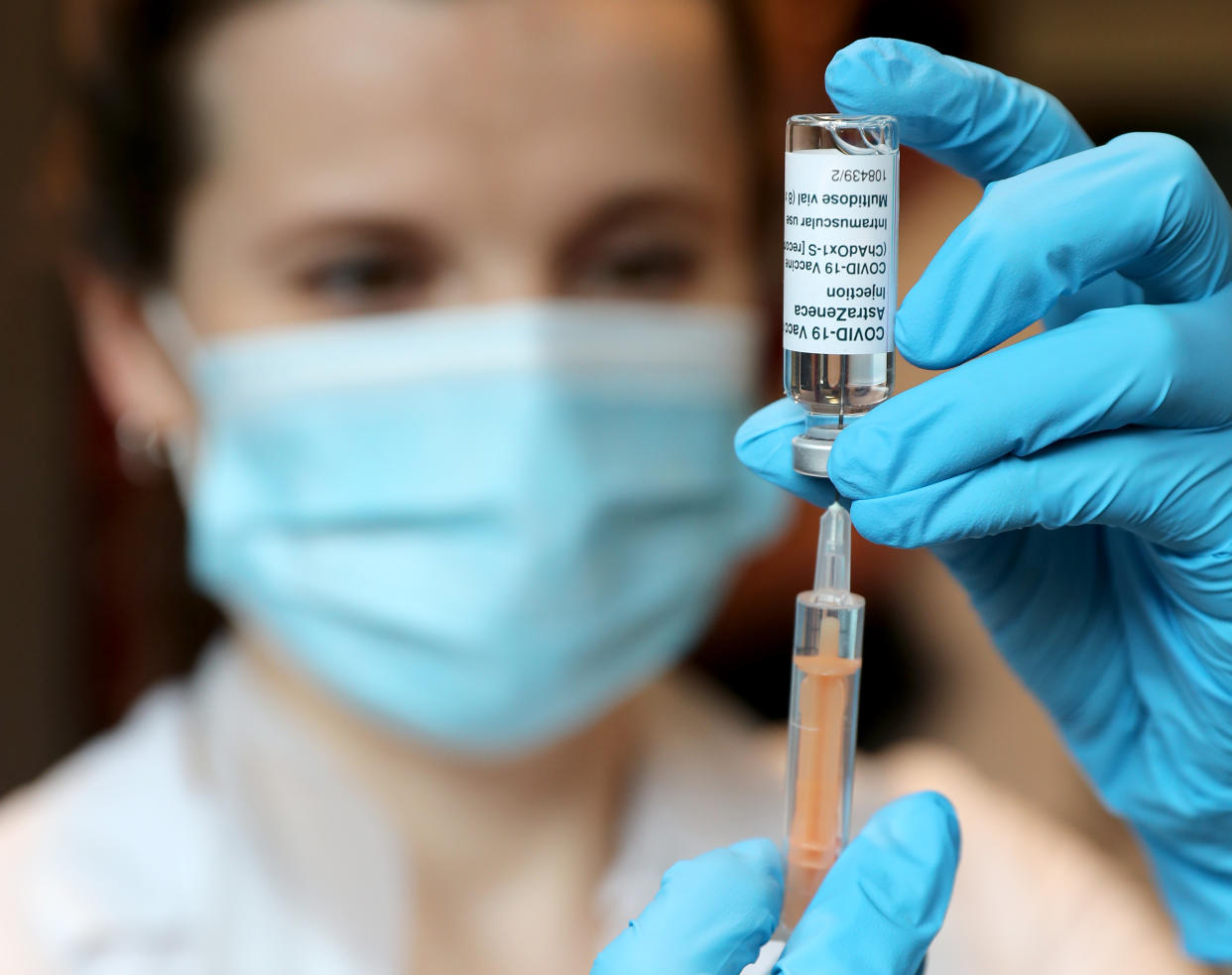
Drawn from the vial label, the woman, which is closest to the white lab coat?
the woman

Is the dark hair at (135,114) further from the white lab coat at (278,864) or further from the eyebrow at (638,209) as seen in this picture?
the white lab coat at (278,864)

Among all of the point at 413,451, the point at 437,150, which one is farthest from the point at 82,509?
the point at 437,150

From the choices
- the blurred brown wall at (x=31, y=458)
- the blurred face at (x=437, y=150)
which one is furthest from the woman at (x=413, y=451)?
the blurred brown wall at (x=31, y=458)

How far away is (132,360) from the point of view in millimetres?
1442

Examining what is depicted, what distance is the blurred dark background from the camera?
7.03ft

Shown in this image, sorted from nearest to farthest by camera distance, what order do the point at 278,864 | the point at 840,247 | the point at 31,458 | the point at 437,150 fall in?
the point at 840,247
the point at 437,150
the point at 278,864
the point at 31,458

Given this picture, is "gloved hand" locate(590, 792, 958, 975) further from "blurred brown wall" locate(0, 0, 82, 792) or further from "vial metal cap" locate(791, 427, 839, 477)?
"blurred brown wall" locate(0, 0, 82, 792)

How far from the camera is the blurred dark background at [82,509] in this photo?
7.03ft

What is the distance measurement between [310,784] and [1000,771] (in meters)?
1.51

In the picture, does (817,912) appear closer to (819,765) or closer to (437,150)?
(819,765)

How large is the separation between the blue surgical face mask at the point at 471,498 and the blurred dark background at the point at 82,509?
0.79 metres

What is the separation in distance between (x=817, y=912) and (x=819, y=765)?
0.27 ft

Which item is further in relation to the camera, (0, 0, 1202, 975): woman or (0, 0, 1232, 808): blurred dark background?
(0, 0, 1232, 808): blurred dark background

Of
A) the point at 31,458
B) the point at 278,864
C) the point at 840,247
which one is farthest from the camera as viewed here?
the point at 31,458
